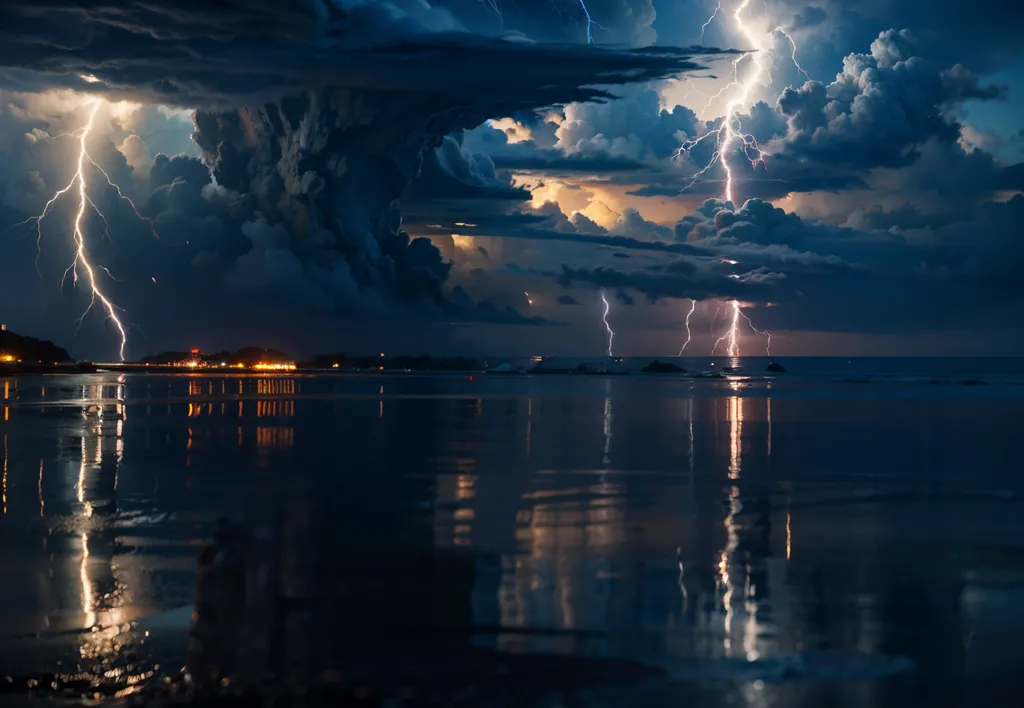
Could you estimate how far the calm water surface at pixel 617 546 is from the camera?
357 inches

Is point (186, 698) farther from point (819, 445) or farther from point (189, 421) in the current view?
point (189, 421)

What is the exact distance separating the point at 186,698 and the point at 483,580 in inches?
188

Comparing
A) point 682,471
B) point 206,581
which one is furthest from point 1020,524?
point 206,581

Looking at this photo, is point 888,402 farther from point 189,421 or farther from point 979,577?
point 979,577

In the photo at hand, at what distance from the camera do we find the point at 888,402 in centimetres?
6138

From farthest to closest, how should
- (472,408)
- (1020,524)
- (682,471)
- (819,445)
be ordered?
(472,408), (819,445), (682,471), (1020,524)

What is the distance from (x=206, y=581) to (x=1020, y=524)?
40.7ft

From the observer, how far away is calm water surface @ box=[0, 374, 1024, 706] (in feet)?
29.8

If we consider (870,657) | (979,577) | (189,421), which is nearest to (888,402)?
(189,421)

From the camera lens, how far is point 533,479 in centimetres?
2216

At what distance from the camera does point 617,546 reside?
46.7 ft

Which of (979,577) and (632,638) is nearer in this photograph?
(632,638)

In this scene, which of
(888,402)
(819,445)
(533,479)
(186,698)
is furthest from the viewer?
(888,402)

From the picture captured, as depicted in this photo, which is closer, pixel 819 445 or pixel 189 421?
pixel 819 445
